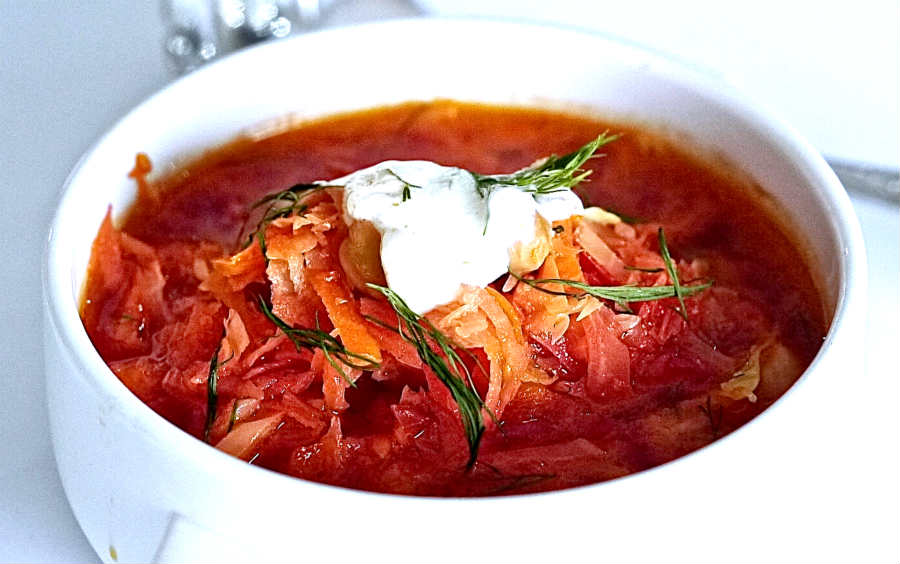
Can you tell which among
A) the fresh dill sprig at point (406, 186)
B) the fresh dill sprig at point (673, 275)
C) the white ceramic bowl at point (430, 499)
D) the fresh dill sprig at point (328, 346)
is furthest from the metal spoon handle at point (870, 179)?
the fresh dill sprig at point (328, 346)

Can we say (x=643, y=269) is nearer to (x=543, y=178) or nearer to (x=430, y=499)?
(x=543, y=178)

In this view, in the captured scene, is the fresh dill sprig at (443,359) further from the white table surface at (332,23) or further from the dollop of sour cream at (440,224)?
the white table surface at (332,23)

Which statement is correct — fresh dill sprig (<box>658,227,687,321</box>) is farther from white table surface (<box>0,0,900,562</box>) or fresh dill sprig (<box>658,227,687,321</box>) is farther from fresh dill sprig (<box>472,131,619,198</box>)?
white table surface (<box>0,0,900,562</box>)

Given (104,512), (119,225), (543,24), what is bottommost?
(104,512)

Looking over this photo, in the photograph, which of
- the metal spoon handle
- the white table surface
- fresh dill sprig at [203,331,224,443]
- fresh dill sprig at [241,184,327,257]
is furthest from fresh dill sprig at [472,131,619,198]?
the metal spoon handle

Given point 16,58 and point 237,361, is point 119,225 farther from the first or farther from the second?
point 16,58

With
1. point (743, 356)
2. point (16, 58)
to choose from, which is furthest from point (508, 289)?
point (16, 58)

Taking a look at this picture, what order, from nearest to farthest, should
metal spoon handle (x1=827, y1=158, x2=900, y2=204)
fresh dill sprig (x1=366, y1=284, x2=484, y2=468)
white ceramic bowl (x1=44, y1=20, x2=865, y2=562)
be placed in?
white ceramic bowl (x1=44, y1=20, x2=865, y2=562), fresh dill sprig (x1=366, y1=284, x2=484, y2=468), metal spoon handle (x1=827, y1=158, x2=900, y2=204)
